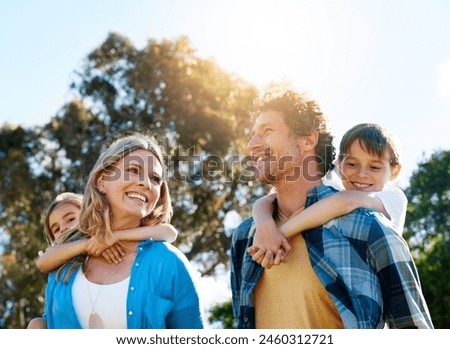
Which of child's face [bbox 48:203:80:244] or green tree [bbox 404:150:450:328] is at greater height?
green tree [bbox 404:150:450:328]

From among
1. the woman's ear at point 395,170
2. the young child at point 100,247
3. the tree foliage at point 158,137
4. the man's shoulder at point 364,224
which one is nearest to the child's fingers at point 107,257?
the young child at point 100,247

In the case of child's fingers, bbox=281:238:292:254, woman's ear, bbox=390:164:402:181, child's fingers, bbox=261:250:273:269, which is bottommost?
child's fingers, bbox=261:250:273:269

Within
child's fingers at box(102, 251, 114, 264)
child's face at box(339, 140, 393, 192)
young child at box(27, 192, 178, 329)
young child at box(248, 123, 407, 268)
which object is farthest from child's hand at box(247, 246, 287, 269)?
child's face at box(339, 140, 393, 192)

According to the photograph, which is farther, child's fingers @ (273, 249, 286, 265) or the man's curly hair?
the man's curly hair

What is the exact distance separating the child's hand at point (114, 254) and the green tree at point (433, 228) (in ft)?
49.9

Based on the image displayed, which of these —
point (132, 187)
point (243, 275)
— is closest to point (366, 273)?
point (243, 275)

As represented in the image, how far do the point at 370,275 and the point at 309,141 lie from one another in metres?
0.90

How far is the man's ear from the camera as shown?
143 inches

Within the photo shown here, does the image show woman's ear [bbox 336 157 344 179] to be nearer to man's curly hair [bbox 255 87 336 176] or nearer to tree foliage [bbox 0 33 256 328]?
man's curly hair [bbox 255 87 336 176]

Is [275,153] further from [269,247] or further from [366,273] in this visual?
[366,273]

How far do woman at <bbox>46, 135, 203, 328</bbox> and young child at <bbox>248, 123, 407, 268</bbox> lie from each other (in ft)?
1.41

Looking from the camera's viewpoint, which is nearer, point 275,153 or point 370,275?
point 370,275

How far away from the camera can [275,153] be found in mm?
3570
